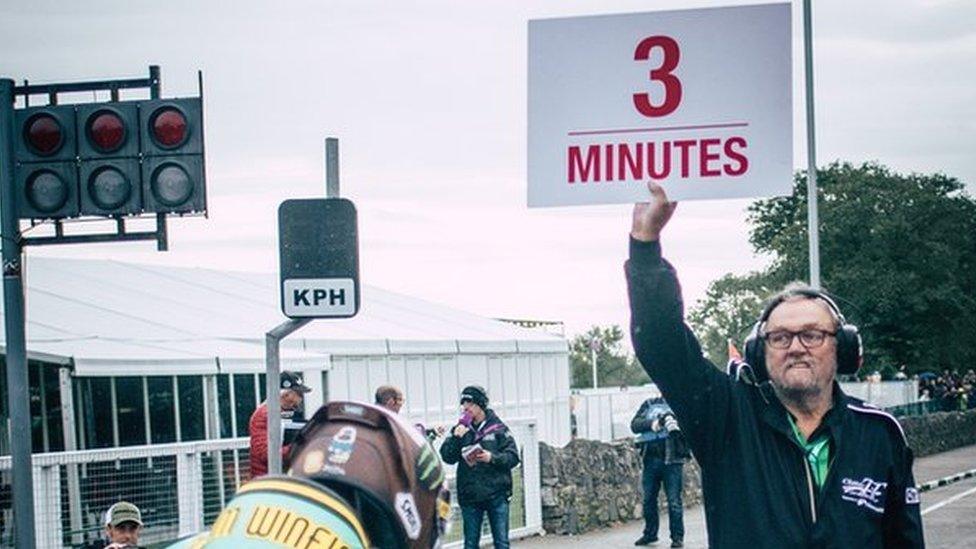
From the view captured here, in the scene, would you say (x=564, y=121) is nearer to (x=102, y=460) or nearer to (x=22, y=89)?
(x=22, y=89)

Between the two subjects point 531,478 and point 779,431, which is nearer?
point 779,431

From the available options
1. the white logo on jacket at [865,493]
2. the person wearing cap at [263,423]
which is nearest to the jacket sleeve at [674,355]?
the white logo on jacket at [865,493]

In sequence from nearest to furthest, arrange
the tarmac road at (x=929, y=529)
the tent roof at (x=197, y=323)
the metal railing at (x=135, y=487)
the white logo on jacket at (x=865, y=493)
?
the white logo on jacket at (x=865, y=493) < the metal railing at (x=135, y=487) < the tarmac road at (x=929, y=529) < the tent roof at (x=197, y=323)

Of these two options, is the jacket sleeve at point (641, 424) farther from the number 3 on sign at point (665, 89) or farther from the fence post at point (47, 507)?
the number 3 on sign at point (665, 89)

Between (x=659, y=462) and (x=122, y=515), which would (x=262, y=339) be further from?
(x=122, y=515)

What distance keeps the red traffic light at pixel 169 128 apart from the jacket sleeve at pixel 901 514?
5.94 meters

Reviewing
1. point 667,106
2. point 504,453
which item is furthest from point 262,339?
point 667,106

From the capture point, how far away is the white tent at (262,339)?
22.6 meters

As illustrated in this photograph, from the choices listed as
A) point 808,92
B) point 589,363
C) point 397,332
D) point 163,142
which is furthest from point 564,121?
point 589,363

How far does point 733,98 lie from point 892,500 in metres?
1.46

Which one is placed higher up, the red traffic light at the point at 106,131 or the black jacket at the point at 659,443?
the red traffic light at the point at 106,131

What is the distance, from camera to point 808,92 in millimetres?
13711

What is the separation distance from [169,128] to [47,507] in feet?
16.3

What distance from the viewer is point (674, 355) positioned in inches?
163
